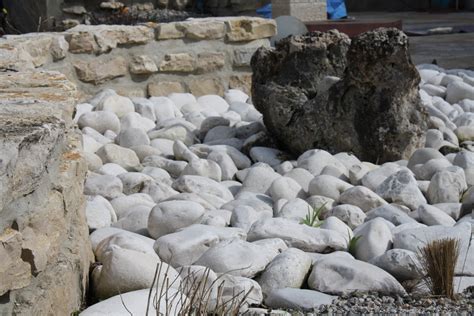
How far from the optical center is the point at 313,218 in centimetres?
340

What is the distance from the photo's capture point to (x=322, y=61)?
482cm

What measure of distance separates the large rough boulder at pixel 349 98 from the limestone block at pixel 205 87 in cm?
126

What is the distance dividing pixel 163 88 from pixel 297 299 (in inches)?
137

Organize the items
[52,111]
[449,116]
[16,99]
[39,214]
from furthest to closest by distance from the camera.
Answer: [449,116] < [16,99] < [52,111] < [39,214]

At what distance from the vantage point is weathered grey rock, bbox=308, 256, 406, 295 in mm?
2736

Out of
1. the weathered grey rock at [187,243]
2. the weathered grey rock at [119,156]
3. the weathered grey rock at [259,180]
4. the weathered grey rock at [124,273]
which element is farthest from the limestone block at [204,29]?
the weathered grey rock at [124,273]

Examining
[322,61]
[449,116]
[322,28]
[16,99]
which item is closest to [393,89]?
[322,61]

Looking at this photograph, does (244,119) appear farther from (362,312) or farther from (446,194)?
(362,312)

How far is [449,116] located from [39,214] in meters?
3.71

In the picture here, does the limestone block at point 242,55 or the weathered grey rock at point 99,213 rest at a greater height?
the limestone block at point 242,55

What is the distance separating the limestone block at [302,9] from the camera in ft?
28.3

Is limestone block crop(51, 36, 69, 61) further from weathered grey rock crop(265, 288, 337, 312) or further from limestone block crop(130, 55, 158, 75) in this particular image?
weathered grey rock crop(265, 288, 337, 312)

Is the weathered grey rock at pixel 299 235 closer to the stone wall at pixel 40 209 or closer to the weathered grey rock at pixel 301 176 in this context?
the stone wall at pixel 40 209

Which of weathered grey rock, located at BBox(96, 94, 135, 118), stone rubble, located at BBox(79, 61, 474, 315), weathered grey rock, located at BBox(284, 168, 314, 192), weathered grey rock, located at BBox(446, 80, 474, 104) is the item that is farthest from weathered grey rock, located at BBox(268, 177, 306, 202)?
weathered grey rock, located at BBox(446, 80, 474, 104)
